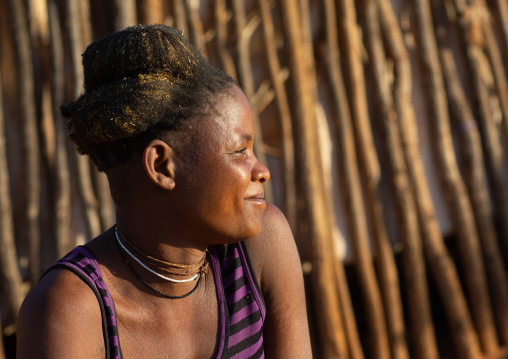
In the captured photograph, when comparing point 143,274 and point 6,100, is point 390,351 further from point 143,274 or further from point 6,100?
point 6,100

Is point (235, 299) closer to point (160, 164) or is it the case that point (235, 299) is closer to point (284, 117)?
point (160, 164)

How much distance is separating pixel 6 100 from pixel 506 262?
3117 mm

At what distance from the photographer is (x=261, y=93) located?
3660 millimetres

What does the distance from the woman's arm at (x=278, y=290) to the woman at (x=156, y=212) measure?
0.10 metres

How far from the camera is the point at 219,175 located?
1645 millimetres

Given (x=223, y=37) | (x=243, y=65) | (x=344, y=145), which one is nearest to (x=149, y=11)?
(x=223, y=37)

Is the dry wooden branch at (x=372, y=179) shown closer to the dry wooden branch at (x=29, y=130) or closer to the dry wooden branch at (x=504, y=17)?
the dry wooden branch at (x=504, y=17)

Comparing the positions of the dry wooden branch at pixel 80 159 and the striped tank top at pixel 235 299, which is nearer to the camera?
the striped tank top at pixel 235 299

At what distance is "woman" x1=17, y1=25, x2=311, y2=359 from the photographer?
1613mm

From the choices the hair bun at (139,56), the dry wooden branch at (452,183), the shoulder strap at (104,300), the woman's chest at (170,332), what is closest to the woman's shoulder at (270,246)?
the woman's chest at (170,332)

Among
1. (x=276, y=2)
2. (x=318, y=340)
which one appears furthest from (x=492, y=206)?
(x=276, y=2)

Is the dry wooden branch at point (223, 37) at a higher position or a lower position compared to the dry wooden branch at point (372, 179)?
higher

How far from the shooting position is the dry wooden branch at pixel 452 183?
377 cm

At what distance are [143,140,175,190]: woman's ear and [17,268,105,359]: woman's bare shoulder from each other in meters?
0.34
